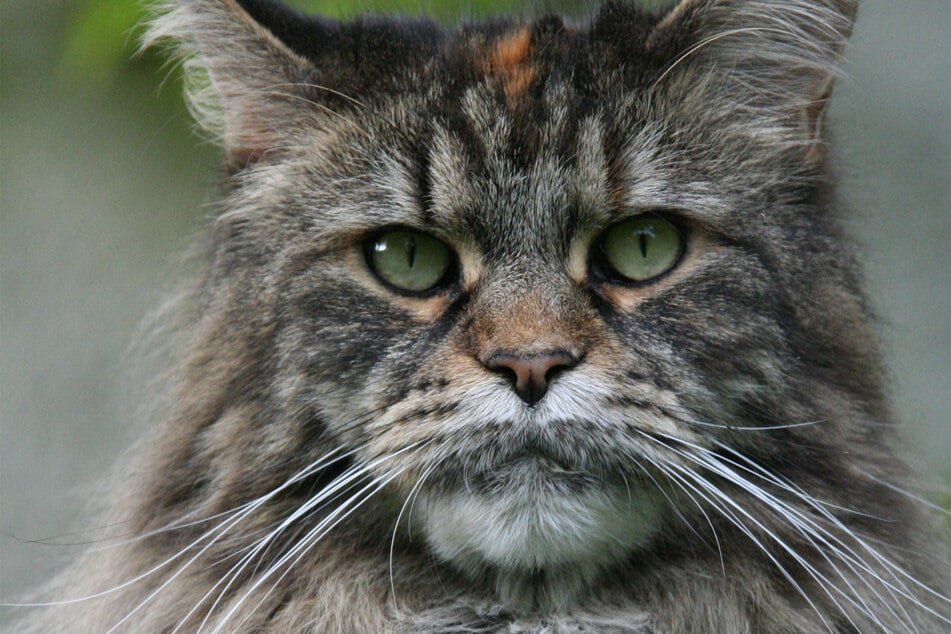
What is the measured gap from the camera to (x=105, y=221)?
491cm

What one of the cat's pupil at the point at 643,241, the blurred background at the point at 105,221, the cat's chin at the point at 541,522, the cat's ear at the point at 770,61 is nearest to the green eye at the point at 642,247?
the cat's pupil at the point at 643,241

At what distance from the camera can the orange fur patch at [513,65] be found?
2273mm

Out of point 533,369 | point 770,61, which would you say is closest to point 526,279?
point 533,369

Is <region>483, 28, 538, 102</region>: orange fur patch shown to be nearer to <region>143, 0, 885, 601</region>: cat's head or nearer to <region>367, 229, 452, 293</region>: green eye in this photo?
<region>143, 0, 885, 601</region>: cat's head

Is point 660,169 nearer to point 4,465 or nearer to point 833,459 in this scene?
point 833,459

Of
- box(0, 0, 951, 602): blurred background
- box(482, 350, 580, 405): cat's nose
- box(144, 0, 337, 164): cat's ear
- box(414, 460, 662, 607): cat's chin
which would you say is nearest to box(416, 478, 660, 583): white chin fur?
box(414, 460, 662, 607): cat's chin

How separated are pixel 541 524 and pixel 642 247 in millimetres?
624

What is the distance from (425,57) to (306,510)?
1003 mm

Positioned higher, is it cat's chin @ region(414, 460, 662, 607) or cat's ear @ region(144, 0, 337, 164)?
cat's ear @ region(144, 0, 337, 164)

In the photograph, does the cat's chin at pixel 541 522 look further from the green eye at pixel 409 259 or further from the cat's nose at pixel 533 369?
the green eye at pixel 409 259

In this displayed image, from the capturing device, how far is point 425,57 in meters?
2.35

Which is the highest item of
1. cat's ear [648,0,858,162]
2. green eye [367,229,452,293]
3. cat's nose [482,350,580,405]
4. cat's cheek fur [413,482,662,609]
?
cat's ear [648,0,858,162]

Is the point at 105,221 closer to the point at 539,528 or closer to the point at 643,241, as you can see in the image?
the point at 643,241

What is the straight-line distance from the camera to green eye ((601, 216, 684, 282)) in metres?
2.22
